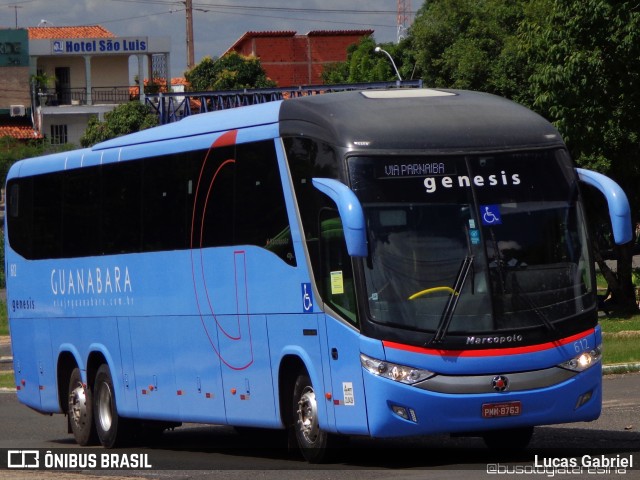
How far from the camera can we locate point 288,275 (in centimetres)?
1296

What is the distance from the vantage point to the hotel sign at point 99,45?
90375 mm

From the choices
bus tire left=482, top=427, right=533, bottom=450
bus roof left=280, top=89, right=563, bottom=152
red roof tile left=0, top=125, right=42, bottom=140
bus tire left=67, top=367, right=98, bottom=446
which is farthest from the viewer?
red roof tile left=0, top=125, right=42, bottom=140

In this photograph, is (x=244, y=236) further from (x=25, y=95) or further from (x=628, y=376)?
(x=25, y=95)

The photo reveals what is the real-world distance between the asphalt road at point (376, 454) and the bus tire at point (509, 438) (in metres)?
0.11

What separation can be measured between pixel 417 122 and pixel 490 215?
3.69 feet

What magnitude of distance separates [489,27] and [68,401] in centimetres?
3081

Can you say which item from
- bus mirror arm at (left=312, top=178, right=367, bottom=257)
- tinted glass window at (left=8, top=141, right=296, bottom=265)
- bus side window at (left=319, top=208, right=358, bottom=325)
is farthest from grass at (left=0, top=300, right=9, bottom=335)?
bus mirror arm at (left=312, top=178, right=367, bottom=257)

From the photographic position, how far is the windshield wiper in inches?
456

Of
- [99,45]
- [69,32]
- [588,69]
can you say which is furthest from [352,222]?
[69,32]

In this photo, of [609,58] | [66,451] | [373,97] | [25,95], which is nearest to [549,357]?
[373,97]

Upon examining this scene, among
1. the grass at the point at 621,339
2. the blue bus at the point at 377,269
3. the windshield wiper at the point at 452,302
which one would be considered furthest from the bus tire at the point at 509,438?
the grass at the point at 621,339

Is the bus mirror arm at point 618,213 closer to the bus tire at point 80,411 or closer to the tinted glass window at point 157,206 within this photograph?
the tinted glass window at point 157,206

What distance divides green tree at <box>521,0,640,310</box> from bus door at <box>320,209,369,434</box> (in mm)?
18103

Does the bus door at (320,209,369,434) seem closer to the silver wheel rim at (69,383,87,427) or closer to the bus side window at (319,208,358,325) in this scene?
the bus side window at (319,208,358,325)
